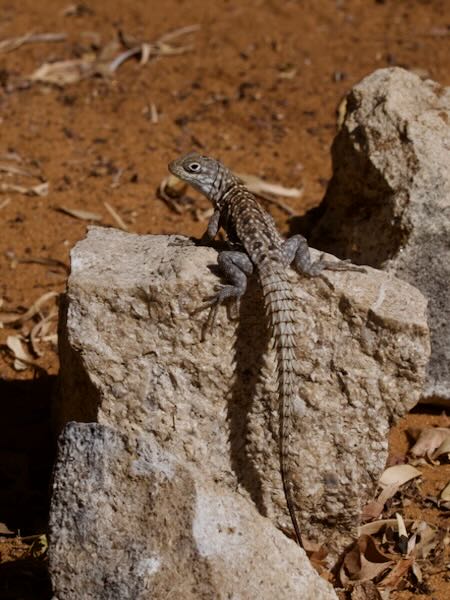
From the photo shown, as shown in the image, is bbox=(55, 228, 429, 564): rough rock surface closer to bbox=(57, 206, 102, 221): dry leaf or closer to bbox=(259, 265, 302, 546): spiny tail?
bbox=(259, 265, 302, 546): spiny tail

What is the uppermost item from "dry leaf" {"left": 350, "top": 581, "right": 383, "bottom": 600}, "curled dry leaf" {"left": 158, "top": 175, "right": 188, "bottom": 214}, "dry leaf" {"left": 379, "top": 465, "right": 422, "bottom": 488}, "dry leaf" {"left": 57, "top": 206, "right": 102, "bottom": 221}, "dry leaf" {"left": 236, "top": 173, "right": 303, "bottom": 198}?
"dry leaf" {"left": 350, "top": 581, "right": 383, "bottom": 600}

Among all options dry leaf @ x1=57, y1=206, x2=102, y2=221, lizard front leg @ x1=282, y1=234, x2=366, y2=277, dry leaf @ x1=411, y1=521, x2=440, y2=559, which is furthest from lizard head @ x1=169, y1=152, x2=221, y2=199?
dry leaf @ x1=411, y1=521, x2=440, y2=559

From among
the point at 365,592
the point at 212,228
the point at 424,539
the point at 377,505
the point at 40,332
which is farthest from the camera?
the point at 40,332

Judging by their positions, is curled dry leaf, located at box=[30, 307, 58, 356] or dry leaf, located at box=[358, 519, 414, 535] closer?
dry leaf, located at box=[358, 519, 414, 535]

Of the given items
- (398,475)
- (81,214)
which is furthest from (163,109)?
(398,475)

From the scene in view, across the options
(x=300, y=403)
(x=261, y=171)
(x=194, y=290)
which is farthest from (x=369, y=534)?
(x=261, y=171)

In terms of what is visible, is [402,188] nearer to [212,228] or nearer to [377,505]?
[212,228]

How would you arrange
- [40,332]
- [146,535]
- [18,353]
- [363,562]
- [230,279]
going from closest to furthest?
[146,535]
[230,279]
[363,562]
[18,353]
[40,332]
